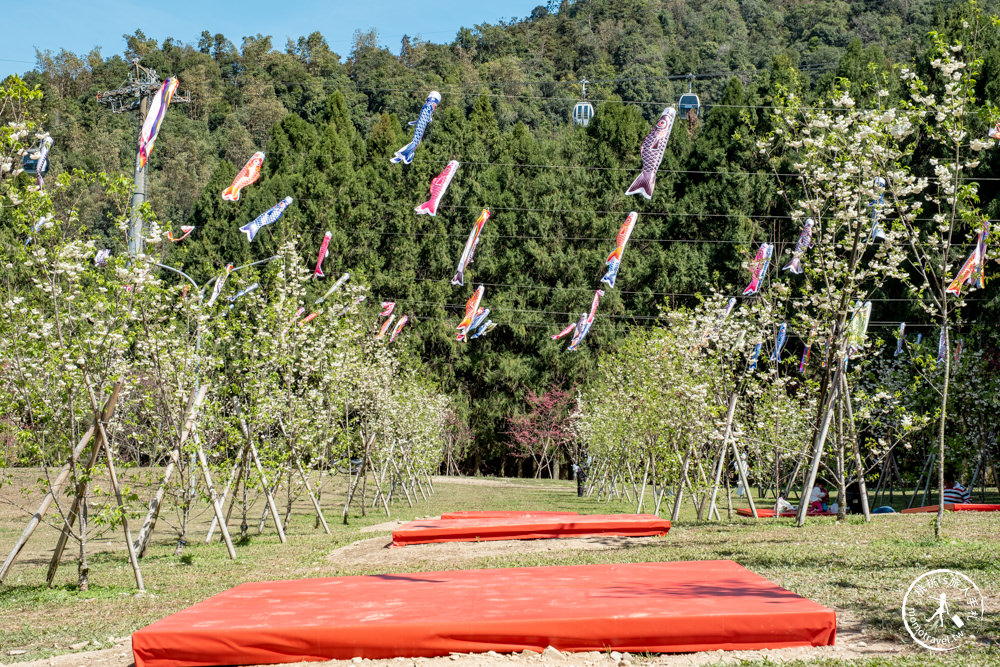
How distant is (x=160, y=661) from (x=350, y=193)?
4596 centimetres

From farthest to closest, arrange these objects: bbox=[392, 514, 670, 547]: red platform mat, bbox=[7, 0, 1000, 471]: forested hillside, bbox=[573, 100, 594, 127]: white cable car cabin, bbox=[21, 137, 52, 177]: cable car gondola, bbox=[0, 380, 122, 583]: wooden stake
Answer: bbox=[573, 100, 594, 127]: white cable car cabin < bbox=[7, 0, 1000, 471]: forested hillside < bbox=[392, 514, 670, 547]: red platform mat < bbox=[0, 380, 122, 583]: wooden stake < bbox=[21, 137, 52, 177]: cable car gondola

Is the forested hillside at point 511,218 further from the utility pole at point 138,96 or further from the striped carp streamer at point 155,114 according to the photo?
the striped carp streamer at point 155,114

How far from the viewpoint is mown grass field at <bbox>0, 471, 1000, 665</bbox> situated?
26.5 feet

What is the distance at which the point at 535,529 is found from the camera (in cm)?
1515

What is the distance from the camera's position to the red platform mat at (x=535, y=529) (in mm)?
14828

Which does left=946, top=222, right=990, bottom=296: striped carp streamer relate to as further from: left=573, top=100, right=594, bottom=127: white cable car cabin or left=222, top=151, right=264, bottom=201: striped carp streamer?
left=573, top=100, right=594, bottom=127: white cable car cabin

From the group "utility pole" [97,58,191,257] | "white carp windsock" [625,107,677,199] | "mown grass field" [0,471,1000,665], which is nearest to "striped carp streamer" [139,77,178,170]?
"utility pole" [97,58,191,257]

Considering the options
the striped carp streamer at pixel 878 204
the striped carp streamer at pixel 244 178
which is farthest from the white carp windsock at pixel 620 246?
the striped carp streamer at pixel 878 204

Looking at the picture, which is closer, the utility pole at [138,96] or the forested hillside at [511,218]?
the utility pole at [138,96]

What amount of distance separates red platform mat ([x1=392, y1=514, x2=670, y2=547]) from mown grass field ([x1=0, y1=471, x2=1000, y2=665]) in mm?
566

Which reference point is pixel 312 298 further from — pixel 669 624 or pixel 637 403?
pixel 669 624

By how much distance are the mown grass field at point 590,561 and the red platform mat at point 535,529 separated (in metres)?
0.57

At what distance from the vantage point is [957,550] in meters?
10.7

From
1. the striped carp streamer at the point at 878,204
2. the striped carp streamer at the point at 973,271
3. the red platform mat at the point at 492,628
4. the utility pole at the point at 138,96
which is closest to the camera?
the red platform mat at the point at 492,628
